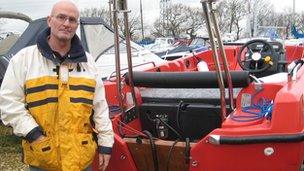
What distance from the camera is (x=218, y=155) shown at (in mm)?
3432

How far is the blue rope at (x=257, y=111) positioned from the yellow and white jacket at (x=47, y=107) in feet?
3.65

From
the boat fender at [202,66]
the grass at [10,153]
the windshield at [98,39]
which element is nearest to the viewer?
the boat fender at [202,66]

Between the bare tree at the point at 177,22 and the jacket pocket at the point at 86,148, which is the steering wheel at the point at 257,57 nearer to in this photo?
the jacket pocket at the point at 86,148

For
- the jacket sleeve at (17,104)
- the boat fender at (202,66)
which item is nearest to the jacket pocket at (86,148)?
the jacket sleeve at (17,104)

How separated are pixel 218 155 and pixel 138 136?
0.85 m

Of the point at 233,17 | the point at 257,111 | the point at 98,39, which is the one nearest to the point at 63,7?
the point at 257,111

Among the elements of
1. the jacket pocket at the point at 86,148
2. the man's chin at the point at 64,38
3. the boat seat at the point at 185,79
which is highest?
the man's chin at the point at 64,38

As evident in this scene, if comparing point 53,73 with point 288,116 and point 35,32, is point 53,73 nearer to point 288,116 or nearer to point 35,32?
point 288,116

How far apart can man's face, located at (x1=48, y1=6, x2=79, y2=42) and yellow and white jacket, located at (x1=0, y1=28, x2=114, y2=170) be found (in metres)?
0.14

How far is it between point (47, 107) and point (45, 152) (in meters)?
0.27

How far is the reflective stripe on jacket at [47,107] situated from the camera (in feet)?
10.0

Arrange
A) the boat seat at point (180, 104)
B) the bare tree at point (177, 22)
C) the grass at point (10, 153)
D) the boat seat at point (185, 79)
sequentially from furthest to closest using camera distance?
1. the bare tree at point (177, 22)
2. the grass at point (10, 153)
3. the boat seat at point (180, 104)
4. the boat seat at point (185, 79)

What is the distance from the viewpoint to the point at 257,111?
145 inches

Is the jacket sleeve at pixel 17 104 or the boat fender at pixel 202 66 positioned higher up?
the jacket sleeve at pixel 17 104
